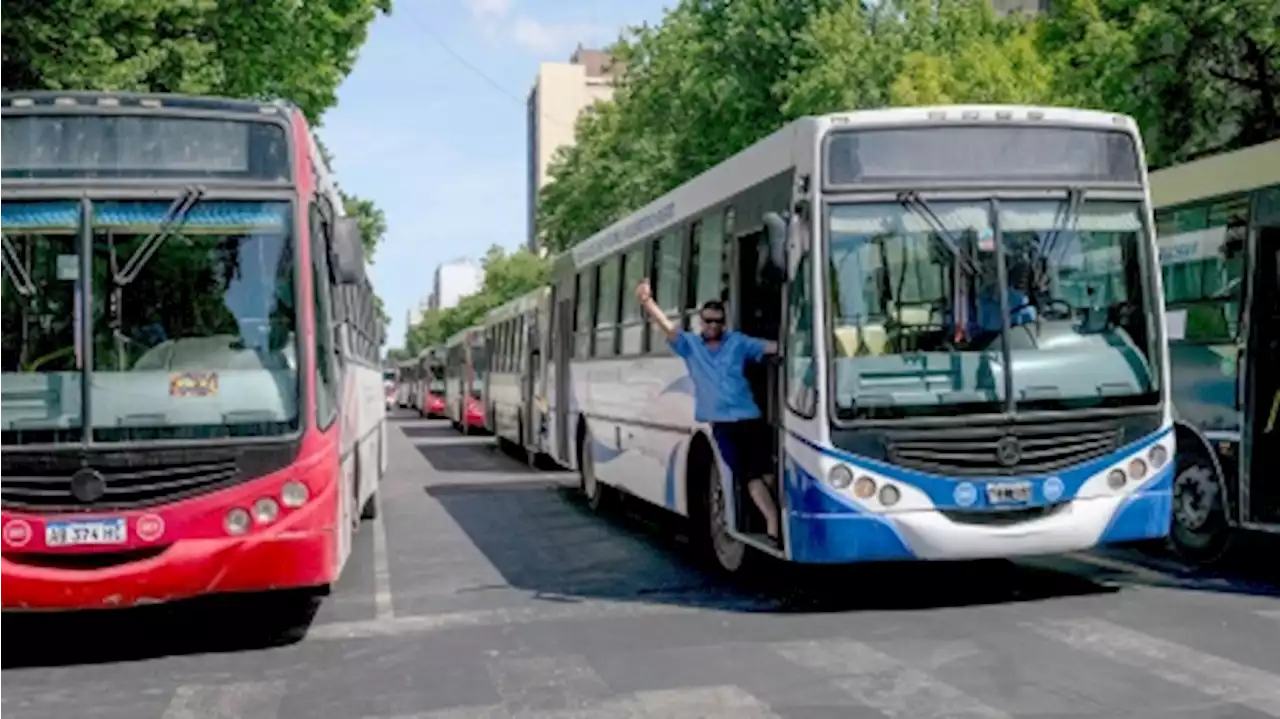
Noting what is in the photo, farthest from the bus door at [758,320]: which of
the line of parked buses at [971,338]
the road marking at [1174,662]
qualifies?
the road marking at [1174,662]

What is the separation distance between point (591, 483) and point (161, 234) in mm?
8829

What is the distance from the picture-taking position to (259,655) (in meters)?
8.92

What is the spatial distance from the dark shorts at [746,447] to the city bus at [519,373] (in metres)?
10.7

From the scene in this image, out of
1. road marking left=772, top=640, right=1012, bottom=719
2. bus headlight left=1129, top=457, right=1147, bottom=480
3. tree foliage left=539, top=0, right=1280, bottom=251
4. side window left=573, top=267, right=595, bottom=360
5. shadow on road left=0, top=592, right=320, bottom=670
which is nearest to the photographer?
road marking left=772, top=640, right=1012, bottom=719

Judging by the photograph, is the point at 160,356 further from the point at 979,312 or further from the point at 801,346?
the point at 979,312

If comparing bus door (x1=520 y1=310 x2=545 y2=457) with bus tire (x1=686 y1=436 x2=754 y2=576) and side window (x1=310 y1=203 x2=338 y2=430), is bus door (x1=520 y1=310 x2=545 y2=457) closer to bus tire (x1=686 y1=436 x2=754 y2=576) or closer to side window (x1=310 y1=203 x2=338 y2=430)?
bus tire (x1=686 y1=436 x2=754 y2=576)

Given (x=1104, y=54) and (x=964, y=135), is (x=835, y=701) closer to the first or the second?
(x=964, y=135)

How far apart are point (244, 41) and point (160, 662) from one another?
15.5m

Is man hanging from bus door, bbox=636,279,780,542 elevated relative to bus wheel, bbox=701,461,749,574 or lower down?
elevated

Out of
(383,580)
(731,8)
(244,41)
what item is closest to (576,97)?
(731,8)

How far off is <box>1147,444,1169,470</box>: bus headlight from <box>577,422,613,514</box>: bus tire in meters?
7.77

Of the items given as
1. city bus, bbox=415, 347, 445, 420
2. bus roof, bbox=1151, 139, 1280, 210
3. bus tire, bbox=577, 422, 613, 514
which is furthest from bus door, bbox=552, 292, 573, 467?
city bus, bbox=415, 347, 445, 420

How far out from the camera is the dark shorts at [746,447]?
1052 cm

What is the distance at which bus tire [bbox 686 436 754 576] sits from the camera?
1112 cm
